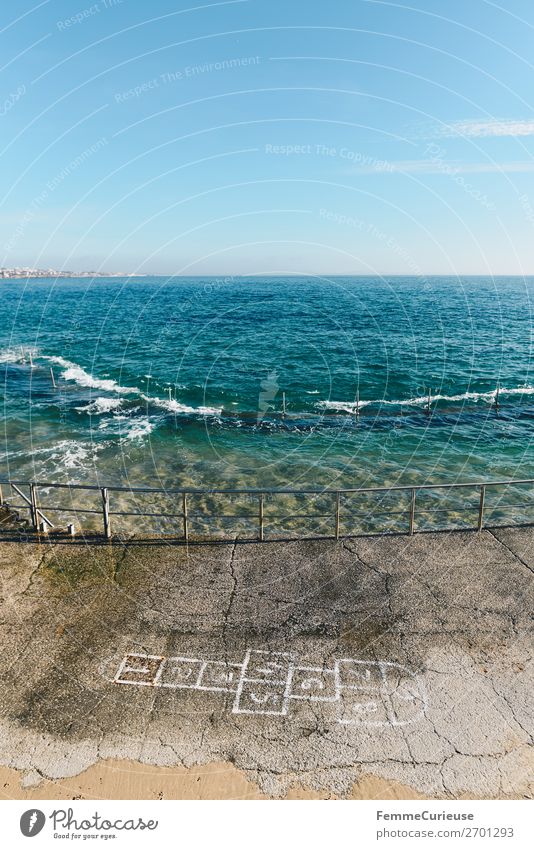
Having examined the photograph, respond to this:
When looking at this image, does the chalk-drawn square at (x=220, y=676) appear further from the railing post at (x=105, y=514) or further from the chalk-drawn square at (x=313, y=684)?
the railing post at (x=105, y=514)

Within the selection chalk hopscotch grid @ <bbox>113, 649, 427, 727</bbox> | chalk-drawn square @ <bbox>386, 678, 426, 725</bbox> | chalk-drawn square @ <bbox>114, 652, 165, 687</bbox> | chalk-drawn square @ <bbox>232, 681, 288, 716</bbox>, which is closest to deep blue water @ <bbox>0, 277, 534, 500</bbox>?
chalk-drawn square @ <bbox>114, 652, 165, 687</bbox>

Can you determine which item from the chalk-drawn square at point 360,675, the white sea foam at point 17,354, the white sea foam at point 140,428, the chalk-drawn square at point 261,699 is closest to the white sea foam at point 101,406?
the white sea foam at point 140,428

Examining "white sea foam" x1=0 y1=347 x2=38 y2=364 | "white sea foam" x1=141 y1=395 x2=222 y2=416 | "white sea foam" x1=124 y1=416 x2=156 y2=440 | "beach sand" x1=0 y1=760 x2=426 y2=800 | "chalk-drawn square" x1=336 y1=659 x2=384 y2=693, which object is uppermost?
"chalk-drawn square" x1=336 y1=659 x2=384 y2=693

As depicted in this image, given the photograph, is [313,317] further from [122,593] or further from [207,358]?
[122,593]

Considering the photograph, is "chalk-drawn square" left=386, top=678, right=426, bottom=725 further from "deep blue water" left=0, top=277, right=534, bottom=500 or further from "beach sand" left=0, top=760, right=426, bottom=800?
"deep blue water" left=0, top=277, right=534, bottom=500

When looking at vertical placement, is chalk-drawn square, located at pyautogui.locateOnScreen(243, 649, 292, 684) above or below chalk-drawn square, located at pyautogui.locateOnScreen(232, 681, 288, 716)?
above

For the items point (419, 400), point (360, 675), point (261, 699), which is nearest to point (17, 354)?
point (419, 400)

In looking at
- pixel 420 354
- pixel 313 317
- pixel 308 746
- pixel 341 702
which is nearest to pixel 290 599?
pixel 341 702
